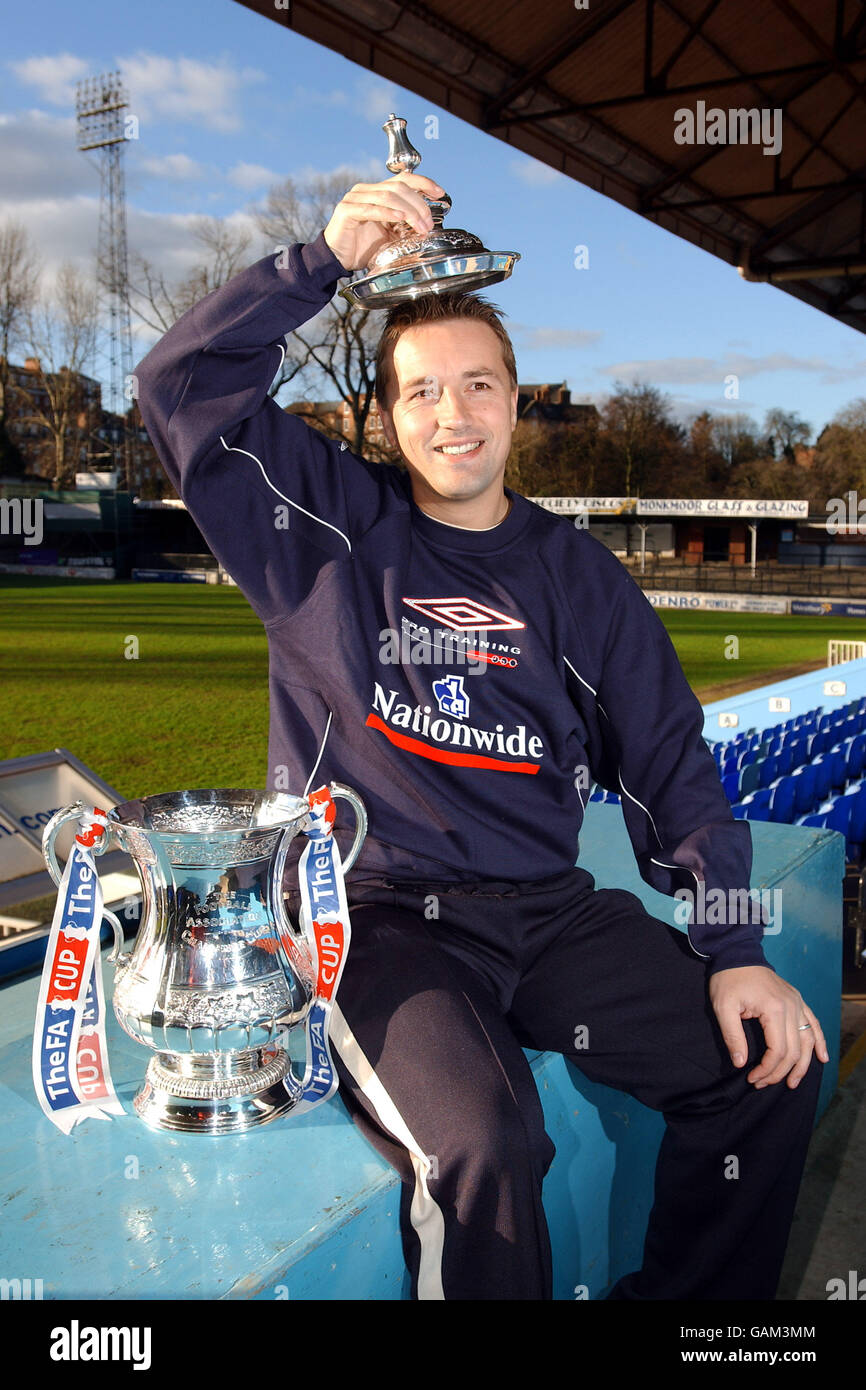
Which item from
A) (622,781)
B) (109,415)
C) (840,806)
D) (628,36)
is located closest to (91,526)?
(109,415)

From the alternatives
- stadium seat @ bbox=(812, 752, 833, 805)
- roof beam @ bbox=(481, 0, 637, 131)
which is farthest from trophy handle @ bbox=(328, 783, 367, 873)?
roof beam @ bbox=(481, 0, 637, 131)

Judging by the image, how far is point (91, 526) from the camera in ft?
126

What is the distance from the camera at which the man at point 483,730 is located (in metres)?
1.79

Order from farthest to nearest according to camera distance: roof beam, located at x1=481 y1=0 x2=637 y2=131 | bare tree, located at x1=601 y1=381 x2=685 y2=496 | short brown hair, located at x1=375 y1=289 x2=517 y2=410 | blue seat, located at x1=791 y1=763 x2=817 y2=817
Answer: bare tree, located at x1=601 y1=381 x2=685 y2=496, roof beam, located at x1=481 y1=0 x2=637 y2=131, blue seat, located at x1=791 y1=763 x2=817 y2=817, short brown hair, located at x1=375 y1=289 x2=517 y2=410

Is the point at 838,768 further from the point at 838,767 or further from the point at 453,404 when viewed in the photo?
the point at 453,404

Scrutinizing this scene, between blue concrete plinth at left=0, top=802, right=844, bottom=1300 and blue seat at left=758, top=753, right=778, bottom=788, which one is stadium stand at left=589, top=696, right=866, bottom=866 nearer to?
blue seat at left=758, top=753, right=778, bottom=788

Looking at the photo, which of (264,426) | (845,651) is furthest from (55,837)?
(845,651)

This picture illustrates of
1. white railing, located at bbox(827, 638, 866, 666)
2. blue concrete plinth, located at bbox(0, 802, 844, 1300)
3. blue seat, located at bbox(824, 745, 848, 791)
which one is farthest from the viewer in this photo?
white railing, located at bbox(827, 638, 866, 666)

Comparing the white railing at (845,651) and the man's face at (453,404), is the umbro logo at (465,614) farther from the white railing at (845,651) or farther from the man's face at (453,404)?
the white railing at (845,651)

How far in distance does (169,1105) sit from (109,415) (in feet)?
155

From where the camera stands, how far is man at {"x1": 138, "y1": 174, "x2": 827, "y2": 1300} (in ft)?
5.89

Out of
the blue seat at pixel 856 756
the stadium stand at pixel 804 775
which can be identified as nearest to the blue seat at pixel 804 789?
the stadium stand at pixel 804 775

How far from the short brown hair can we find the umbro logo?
0.42 m
